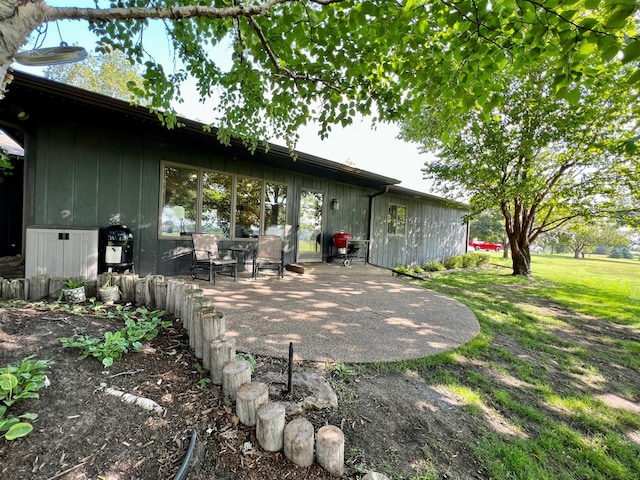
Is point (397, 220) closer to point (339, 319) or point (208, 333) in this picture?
point (339, 319)

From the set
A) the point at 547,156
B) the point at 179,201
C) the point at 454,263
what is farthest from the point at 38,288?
the point at 454,263

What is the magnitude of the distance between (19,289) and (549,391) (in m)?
4.53

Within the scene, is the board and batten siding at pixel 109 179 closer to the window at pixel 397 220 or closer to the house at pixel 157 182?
the house at pixel 157 182

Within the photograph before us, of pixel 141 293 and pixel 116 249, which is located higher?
pixel 116 249

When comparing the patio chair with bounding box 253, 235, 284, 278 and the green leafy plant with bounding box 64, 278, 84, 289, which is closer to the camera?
the green leafy plant with bounding box 64, 278, 84, 289

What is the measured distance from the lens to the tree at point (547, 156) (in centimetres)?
648

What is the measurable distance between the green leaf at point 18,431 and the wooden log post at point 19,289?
1995mm

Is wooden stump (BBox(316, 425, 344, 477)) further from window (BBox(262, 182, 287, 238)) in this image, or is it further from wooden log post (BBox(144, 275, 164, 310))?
window (BBox(262, 182, 287, 238))

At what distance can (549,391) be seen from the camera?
89.3 inches

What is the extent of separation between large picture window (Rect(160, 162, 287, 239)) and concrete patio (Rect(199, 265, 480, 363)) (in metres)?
1.17

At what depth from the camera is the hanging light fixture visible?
152 cm

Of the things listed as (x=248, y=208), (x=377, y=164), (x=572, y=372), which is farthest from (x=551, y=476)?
(x=377, y=164)

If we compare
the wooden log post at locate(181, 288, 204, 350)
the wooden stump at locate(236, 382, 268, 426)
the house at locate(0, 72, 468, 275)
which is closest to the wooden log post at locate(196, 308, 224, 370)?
the wooden log post at locate(181, 288, 204, 350)

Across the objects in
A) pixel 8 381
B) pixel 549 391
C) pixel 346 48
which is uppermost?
pixel 346 48
